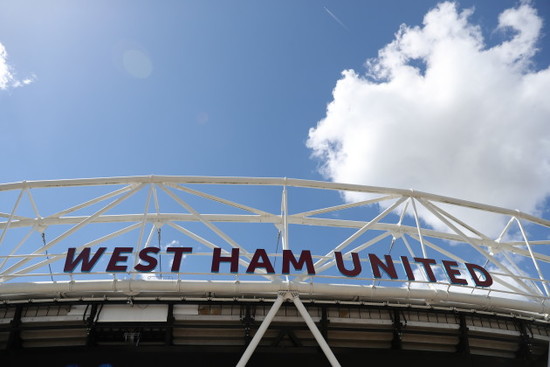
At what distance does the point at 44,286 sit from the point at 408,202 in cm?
1682

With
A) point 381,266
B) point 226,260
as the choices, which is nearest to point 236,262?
point 226,260

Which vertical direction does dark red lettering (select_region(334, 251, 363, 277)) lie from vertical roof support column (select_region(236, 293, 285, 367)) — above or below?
above

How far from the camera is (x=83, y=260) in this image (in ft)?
57.9

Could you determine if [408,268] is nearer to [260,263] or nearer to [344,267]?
[344,267]

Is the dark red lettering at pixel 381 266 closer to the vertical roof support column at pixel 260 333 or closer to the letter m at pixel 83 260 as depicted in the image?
the vertical roof support column at pixel 260 333

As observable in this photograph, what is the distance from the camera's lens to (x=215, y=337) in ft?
58.7

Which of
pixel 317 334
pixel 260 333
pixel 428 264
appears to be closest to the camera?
pixel 260 333

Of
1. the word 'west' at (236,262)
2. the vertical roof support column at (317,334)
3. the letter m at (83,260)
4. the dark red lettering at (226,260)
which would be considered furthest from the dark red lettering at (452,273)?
the letter m at (83,260)

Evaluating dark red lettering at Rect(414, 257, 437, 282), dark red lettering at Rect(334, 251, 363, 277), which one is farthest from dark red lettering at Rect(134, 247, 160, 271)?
dark red lettering at Rect(414, 257, 437, 282)

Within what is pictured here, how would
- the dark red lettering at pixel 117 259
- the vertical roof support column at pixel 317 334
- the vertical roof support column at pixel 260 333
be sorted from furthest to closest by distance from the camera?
the dark red lettering at pixel 117 259 < the vertical roof support column at pixel 317 334 < the vertical roof support column at pixel 260 333

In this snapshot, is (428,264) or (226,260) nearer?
(226,260)

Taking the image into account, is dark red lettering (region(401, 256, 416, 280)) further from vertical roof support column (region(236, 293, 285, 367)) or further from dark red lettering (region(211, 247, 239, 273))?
dark red lettering (region(211, 247, 239, 273))

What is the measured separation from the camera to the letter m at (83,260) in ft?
57.4

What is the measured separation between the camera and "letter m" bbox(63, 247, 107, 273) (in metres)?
17.5
